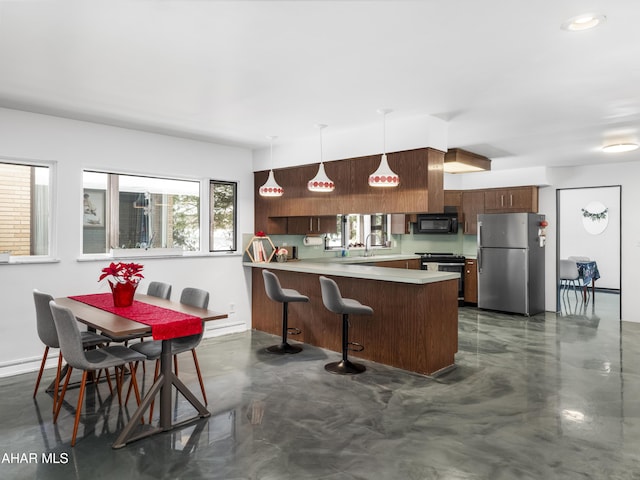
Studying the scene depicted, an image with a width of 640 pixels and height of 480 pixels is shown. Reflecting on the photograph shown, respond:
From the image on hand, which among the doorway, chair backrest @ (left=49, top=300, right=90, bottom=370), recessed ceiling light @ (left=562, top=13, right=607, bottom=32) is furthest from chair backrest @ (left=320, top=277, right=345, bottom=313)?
the doorway

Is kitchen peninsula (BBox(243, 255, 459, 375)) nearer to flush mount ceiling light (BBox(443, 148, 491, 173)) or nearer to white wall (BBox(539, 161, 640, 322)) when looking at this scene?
flush mount ceiling light (BBox(443, 148, 491, 173))

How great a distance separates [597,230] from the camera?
390 inches

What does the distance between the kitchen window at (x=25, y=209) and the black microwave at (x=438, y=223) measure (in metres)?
6.22

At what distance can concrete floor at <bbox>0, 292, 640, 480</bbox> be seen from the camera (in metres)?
2.54

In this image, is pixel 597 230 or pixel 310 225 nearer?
pixel 310 225

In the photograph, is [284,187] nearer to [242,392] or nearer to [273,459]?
[242,392]

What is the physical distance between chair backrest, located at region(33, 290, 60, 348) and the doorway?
30.9 feet

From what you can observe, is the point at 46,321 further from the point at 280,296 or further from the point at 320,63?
the point at 320,63

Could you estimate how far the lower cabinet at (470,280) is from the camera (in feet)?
26.2

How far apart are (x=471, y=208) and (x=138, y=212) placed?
575 cm

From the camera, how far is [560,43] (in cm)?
266

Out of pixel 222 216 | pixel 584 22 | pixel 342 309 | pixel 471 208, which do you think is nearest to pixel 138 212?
pixel 222 216

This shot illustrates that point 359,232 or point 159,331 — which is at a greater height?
point 359,232
